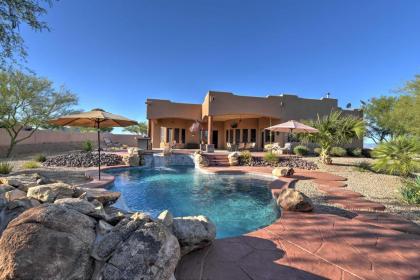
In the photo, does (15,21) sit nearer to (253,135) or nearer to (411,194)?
(411,194)

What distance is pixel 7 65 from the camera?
5.93 meters

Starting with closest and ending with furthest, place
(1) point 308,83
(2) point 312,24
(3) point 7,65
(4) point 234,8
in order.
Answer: (3) point 7,65, (4) point 234,8, (2) point 312,24, (1) point 308,83

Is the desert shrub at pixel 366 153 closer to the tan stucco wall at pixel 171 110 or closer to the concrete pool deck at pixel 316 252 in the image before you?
the tan stucco wall at pixel 171 110

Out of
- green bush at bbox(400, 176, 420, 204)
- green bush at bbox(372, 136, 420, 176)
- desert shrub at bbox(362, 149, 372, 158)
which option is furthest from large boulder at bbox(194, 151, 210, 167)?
desert shrub at bbox(362, 149, 372, 158)

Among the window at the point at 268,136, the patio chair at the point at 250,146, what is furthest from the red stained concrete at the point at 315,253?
the window at the point at 268,136

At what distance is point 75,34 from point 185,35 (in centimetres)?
754

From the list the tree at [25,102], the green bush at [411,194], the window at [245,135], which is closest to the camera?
the green bush at [411,194]

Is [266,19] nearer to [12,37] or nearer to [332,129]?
[332,129]

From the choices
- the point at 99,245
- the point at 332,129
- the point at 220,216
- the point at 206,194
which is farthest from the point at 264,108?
the point at 99,245

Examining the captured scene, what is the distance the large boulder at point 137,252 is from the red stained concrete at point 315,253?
697mm

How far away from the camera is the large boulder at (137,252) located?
169 centimetres

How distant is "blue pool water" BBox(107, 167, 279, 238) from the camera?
5.00 metres

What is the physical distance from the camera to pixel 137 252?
176 cm

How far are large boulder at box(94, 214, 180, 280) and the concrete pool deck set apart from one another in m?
0.71
